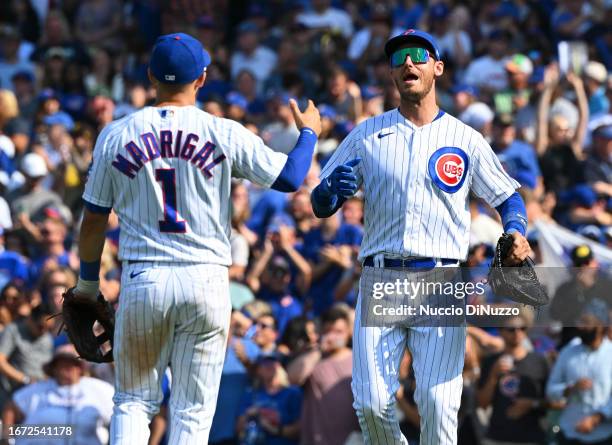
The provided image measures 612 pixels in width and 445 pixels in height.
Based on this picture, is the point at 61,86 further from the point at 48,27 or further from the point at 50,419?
the point at 50,419

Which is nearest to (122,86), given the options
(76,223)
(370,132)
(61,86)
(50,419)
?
(61,86)

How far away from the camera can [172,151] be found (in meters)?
7.06

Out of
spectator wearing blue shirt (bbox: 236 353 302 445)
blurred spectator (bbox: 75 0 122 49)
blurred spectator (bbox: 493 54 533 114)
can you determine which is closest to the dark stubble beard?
spectator wearing blue shirt (bbox: 236 353 302 445)

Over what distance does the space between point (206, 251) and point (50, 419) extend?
375 cm

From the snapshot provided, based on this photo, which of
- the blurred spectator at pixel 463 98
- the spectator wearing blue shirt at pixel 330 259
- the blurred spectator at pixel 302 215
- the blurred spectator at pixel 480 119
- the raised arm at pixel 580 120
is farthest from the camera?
the blurred spectator at pixel 463 98

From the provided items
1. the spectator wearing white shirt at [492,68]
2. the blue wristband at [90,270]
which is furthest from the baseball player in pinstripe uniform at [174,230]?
the spectator wearing white shirt at [492,68]

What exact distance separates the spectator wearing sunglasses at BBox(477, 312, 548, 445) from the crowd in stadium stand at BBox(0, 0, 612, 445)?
0.04 ft

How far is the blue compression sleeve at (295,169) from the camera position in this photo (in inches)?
285

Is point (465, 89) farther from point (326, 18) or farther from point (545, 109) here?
point (326, 18)

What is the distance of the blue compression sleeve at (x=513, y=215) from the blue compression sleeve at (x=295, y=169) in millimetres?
1128

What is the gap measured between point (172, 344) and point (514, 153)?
6963 millimetres

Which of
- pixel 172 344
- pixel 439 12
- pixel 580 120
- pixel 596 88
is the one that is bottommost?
pixel 172 344

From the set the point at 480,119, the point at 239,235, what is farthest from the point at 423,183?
the point at 480,119

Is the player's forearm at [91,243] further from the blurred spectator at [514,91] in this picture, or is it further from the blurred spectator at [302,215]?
the blurred spectator at [514,91]
